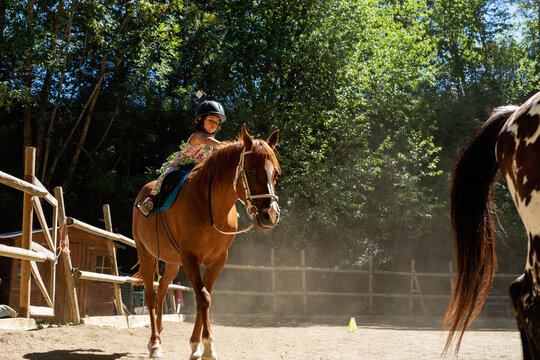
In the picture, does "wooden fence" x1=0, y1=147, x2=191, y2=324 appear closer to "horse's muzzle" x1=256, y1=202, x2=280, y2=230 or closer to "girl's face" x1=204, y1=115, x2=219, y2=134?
"girl's face" x1=204, y1=115, x2=219, y2=134

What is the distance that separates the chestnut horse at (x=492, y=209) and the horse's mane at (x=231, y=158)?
5.82 feet

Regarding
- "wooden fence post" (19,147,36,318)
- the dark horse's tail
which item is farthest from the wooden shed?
the dark horse's tail

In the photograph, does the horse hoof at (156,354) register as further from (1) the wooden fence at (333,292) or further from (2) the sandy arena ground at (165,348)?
(1) the wooden fence at (333,292)

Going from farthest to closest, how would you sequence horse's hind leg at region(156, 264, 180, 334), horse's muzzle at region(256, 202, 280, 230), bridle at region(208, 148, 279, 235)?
1. horse's hind leg at region(156, 264, 180, 334)
2. bridle at region(208, 148, 279, 235)
3. horse's muzzle at region(256, 202, 280, 230)

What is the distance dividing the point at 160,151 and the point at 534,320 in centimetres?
1697

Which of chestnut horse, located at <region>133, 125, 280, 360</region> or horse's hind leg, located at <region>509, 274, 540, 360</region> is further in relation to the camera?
chestnut horse, located at <region>133, 125, 280, 360</region>

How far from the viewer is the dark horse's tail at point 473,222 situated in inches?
98.7

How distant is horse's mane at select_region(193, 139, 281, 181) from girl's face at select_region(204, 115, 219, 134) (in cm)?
46

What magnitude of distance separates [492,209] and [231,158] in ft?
8.06

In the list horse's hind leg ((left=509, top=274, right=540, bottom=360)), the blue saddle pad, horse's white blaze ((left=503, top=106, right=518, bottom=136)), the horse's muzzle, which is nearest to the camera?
horse's hind leg ((left=509, top=274, right=540, bottom=360))

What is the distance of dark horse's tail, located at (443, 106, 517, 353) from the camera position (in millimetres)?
2506

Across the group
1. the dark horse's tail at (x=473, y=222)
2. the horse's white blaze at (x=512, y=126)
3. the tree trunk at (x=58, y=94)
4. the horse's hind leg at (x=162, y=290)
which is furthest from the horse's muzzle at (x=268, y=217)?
the tree trunk at (x=58, y=94)

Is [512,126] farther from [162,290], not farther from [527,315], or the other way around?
[162,290]

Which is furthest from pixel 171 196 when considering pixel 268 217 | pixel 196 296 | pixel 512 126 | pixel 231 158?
pixel 512 126
